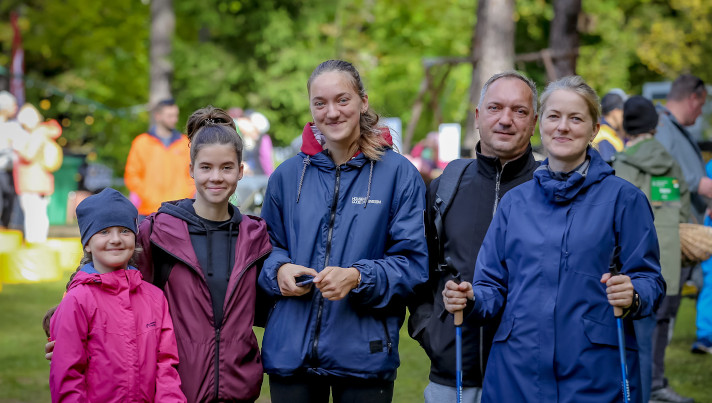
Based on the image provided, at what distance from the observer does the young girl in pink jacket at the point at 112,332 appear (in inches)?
150

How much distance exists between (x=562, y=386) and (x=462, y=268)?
731mm

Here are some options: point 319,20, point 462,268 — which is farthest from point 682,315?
point 319,20

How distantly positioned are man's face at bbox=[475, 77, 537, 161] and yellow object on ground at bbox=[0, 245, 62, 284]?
10413 millimetres

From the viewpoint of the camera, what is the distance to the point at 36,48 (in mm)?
27984

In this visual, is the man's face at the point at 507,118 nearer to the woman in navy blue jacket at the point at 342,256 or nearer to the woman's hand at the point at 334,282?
the woman in navy blue jacket at the point at 342,256

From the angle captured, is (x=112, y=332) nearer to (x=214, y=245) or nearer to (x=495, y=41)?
(x=214, y=245)

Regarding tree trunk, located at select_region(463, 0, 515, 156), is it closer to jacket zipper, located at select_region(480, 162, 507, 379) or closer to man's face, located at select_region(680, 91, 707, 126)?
man's face, located at select_region(680, 91, 707, 126)

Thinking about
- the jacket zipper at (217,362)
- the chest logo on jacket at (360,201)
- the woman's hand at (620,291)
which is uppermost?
the chest logo on jacket at (360,201)

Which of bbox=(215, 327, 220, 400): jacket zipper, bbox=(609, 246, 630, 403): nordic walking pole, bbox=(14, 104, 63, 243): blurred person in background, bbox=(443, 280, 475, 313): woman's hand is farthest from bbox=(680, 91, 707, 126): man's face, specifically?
bbox=(14, 104, 63, 243): blurred person in background

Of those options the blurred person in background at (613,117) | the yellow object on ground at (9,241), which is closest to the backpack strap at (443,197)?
the blurred person in background at (613,117)

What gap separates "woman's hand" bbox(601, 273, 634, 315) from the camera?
3336 millimetres

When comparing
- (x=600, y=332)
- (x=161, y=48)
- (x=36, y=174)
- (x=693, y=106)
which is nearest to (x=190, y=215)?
(x=600, y=332)

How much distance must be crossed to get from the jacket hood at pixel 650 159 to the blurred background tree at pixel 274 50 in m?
12.7

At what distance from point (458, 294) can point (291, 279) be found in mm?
720
